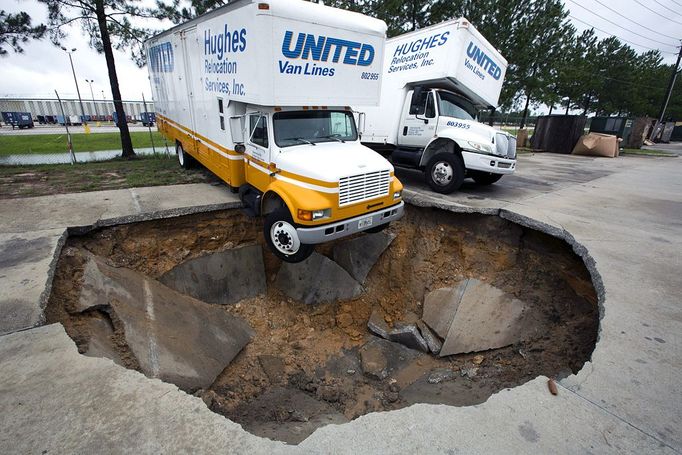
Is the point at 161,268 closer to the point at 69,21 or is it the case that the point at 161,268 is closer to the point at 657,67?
the point at 69,21

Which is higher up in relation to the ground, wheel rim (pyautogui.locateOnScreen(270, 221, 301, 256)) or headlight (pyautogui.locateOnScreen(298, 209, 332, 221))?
headlight (pyautogui.locateOnScreen(298, 209, 332, 221))

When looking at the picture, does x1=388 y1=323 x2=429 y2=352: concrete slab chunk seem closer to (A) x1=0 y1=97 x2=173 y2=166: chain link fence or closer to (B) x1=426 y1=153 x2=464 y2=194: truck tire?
(B) x1=426 y1=153 x2=464 y2=194: truck tire

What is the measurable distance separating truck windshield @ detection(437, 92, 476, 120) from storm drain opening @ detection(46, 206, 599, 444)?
2.73 m

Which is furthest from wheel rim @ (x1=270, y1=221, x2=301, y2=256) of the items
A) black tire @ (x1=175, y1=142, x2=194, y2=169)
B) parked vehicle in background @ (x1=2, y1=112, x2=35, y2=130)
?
parked vehicle in background @ (x1=2, y1=112, x2=35, y2=130)

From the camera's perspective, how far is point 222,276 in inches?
246

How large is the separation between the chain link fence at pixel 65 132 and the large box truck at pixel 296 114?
7.48 m

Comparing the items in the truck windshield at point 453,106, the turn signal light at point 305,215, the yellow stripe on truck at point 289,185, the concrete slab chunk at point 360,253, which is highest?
the truck windshield at point 453,106

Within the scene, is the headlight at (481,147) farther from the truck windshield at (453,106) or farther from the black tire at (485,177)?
the black tire at (485,177)

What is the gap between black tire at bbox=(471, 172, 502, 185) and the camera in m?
8.61

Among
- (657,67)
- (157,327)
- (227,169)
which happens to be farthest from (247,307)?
(657,67)

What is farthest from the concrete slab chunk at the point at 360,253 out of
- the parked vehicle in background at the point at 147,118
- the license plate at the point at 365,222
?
the parked vehicle in background at the point at 147,118

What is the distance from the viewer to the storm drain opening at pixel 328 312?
394 cm

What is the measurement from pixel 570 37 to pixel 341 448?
2650 cm

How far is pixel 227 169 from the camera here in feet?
20.6
